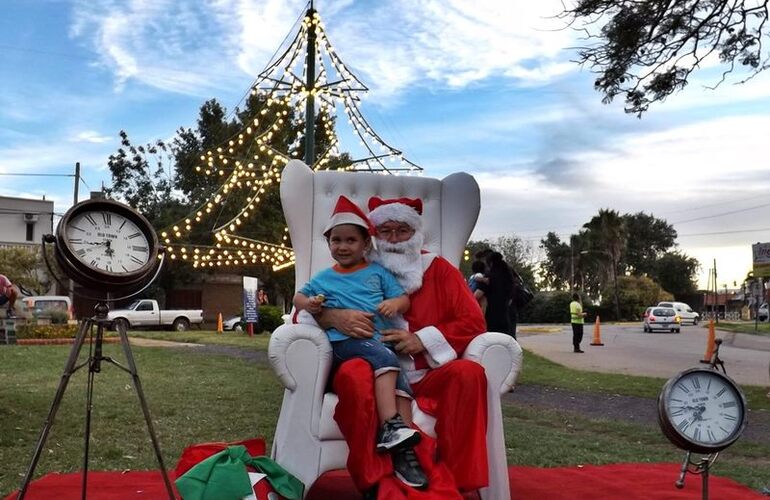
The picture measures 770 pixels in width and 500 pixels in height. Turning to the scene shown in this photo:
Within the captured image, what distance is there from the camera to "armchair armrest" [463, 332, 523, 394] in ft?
9.72

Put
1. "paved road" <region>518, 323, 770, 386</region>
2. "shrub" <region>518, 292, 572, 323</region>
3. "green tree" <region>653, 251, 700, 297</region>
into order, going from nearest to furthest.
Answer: "paved road" <region>518, 323, 770, 386</region> → "shrub" <region>518, 292, 572, 323</region> → "green tree" <region>653, 251, 700, 297</region>

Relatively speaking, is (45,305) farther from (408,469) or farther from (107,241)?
(408,469)

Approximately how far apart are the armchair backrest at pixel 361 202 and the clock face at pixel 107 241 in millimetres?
1025

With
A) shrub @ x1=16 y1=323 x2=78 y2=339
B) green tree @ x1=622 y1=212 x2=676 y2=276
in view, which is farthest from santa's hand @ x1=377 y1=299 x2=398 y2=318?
green tree @ x1=622 y1=212 x2=676 y2=276

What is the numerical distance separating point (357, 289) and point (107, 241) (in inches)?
41.8

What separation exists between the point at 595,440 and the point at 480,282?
2.55 metres

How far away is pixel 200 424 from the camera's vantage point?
5.34 metres

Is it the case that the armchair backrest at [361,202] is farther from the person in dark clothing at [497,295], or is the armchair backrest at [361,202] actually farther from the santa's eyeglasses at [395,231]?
the person in dark clothing at [497,295]

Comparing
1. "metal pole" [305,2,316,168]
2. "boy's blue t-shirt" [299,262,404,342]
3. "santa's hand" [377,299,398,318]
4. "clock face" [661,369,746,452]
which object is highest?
"metal pole" [305,2,316,168]

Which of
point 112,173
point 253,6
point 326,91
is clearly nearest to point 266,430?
point 253,6

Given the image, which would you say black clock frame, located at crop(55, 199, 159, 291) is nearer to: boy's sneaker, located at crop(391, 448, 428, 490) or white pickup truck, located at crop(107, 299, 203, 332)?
boy's sneaker, located at crop(391, 448, 428, 490)

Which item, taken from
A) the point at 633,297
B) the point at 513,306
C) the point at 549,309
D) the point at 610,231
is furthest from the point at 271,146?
the point at 610,231

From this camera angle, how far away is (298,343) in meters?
2.91

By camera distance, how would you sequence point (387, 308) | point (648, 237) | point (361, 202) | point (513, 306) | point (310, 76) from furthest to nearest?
point (648, 237)
point (310, 76)
point (513, 306)
point (361, 202)
point (387, 308)
